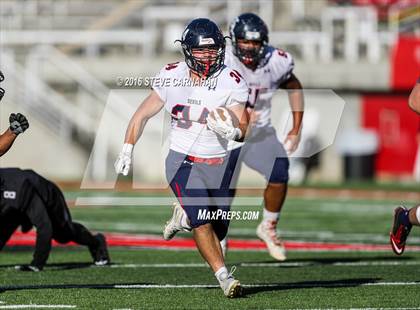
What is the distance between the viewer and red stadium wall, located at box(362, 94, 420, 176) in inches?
856

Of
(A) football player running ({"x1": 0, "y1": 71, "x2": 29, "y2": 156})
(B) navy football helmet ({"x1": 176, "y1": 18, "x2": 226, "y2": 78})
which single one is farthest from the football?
(A) football player running ({"x1": 0, "y1": 71, "x2": 29, "y2": 156})

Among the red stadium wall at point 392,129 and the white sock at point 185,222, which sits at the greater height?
the white sock at point 185,222

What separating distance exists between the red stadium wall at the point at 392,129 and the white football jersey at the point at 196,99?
49.5 feet

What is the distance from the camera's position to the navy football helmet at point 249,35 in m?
8.94

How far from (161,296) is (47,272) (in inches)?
65.9

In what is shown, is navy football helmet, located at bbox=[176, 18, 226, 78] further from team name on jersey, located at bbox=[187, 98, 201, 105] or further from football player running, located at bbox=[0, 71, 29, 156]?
football player running, located at bbox=[0, 71, 29, 156]

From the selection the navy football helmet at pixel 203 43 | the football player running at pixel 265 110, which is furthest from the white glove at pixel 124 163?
the football player running at pixel 265 110

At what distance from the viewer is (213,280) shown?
755 centimetres

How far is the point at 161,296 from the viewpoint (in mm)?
6590

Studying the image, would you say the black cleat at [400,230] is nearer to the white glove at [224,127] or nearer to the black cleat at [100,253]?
the white glove at [224,127]

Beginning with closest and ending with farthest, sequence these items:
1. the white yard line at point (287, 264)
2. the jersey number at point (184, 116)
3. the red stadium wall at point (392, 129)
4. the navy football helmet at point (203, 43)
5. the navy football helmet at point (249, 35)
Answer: the navy football helmet at point (203, 43) < the jersey number at point (184, 116) < the white yard line at point (287, 264) < the navy football helmet at point (249, 35) < the red stadium wall at point (392, 129)

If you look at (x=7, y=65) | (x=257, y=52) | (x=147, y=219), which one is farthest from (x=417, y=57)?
(x=257, y=52)

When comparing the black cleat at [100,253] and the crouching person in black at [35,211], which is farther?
the black cleat at [100,253]

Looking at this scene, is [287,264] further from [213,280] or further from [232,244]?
[232,244]
